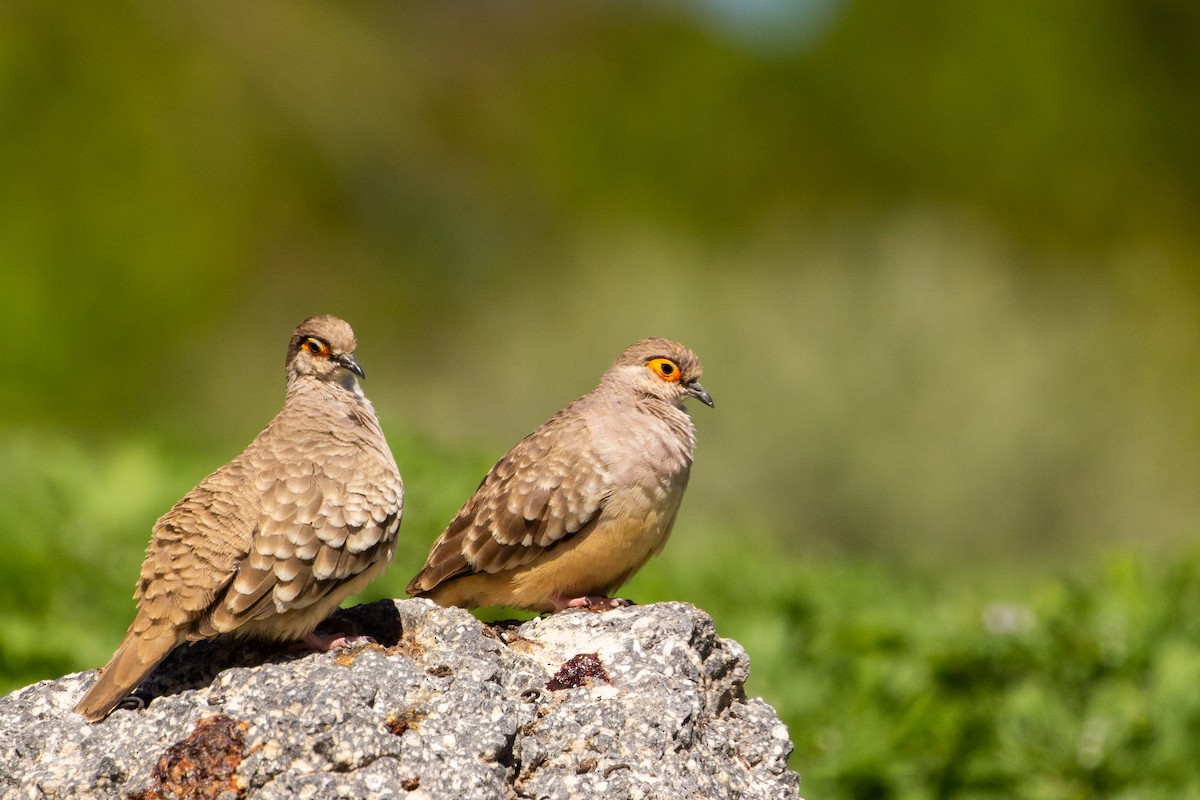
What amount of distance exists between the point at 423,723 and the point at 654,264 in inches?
720

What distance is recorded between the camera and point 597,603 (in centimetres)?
675

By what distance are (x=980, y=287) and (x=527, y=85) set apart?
15.7 m

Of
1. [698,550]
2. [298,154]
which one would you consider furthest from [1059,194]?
[698,550]

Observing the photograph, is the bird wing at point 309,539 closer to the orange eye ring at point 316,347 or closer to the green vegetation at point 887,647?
the orange eye ring at point 316,347

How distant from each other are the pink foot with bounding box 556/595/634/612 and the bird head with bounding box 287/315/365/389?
128cm

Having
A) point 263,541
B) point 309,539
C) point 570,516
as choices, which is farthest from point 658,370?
point 263,541

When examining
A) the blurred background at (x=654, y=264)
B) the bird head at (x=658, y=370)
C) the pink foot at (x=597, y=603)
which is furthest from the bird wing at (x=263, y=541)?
the blurred background at (x=654, y=264)

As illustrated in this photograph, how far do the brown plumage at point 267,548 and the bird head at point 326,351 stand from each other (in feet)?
1.82

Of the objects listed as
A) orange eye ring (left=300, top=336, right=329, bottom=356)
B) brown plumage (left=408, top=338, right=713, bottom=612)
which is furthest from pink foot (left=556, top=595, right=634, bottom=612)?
orange eye ring (left=300, top=336, right=329, bottom=356)

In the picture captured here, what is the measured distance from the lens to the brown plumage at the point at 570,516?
6852mm

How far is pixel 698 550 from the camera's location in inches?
473

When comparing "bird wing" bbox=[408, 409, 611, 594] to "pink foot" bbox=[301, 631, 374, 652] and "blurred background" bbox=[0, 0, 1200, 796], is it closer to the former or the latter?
"pink foot" bbox=[301, 631, 374, 652]

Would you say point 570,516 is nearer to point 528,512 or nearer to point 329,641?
point 528,512

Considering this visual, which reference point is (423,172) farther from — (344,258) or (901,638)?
(901,638)
